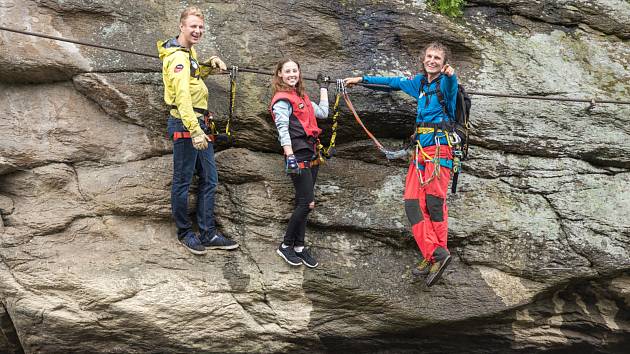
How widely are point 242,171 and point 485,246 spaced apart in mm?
3418

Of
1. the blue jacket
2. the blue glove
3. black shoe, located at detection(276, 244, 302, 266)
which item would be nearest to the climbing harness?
the blue glove

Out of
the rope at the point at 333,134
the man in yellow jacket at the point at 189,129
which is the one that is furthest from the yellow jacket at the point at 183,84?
the rope at the point at 333,134

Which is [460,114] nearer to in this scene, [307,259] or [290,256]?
[307,259]

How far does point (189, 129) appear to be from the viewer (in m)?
7.74

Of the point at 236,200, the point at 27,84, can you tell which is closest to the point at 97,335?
the point at 236,200

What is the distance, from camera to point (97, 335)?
27.8ft

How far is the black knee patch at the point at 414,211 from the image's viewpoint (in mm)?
8125

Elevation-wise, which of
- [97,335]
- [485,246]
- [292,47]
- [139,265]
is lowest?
[97,335]

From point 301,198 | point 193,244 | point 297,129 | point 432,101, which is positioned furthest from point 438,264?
point 193,244

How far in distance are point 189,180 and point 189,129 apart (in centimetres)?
78

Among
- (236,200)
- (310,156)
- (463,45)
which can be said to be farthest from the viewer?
(463,45)

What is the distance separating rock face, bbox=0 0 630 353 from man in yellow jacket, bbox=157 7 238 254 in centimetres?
31

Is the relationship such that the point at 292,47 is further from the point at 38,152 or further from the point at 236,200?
the point at 38,152

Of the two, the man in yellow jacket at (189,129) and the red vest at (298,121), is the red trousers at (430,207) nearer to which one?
the red vest at (298,121)
